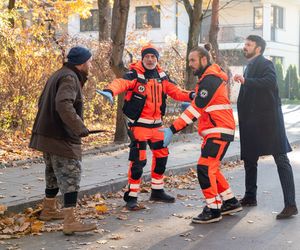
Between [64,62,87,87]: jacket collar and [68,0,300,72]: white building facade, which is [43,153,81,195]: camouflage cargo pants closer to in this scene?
[64,62,87,87]: jacket collar

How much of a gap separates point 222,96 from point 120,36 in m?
6.21

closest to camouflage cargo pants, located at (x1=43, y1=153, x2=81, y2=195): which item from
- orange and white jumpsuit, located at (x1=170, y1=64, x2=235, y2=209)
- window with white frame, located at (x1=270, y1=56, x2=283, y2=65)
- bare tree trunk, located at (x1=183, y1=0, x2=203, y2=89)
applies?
orange and white jumpsuit, located at (x1=170, y1=64, x2=235, y2=209)

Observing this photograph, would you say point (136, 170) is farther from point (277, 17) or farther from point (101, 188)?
point (277, 17)

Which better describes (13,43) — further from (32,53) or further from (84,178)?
(84,178)

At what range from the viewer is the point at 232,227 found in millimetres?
6742

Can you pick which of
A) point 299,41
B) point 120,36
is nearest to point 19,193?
point 120,36

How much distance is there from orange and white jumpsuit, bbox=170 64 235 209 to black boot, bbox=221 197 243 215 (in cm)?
31

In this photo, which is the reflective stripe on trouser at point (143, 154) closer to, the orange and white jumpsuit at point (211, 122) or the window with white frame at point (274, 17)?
the orange and white jumpsuit at point (211, 122)

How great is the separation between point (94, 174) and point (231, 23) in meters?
30.7

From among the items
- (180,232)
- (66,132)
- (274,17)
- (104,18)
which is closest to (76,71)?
(66,132)

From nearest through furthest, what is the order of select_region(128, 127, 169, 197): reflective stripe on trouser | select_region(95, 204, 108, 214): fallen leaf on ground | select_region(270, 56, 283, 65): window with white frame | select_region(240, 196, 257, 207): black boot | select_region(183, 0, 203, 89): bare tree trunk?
1. select_region(95, 204, 108, 214): fallen leaf on ground
2. select_region(128, 127, 169, 197): reflective stripe on trouser
3. select_region(240, 196, 257, 207): black boot
4. select_region(183, 0, 203, 89): bare tree trunk
5. select_region(270, 56, 283, 65): window with white frame

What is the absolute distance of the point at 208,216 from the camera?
6.91 meters

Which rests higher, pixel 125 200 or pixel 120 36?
pixel 120 36

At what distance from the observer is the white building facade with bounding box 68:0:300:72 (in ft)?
122
